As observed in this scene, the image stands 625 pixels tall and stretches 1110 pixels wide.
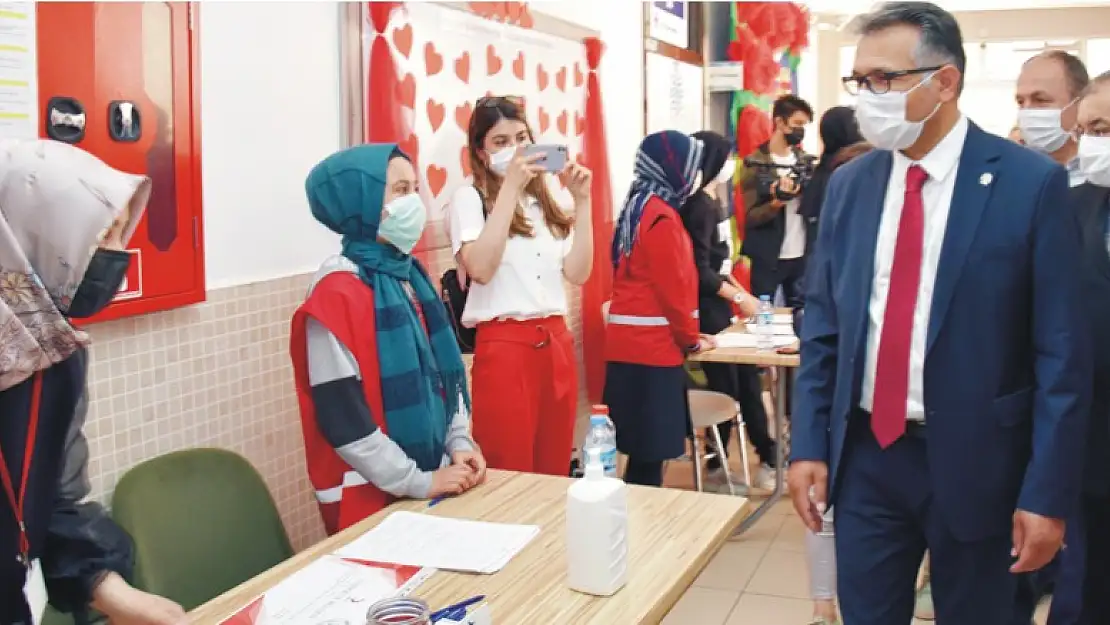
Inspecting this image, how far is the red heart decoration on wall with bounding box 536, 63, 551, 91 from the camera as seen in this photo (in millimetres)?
4074

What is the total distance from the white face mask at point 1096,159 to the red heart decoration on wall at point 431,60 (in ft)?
6.21

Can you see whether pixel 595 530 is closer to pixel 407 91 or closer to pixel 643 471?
pixel 407 91

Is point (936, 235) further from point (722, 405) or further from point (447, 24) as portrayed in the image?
point (722, 405)

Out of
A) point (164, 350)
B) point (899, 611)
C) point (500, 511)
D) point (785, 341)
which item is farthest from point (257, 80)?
point (785, 341)

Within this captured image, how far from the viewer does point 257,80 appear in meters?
2.55

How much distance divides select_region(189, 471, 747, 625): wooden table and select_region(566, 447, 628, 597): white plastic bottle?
25mm

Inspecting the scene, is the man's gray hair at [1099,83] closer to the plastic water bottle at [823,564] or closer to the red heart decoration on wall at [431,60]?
the plastic water bottle at [823,564]

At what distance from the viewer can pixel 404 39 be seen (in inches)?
122

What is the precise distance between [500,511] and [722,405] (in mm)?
2412

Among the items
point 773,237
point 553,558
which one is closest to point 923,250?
point 553,558

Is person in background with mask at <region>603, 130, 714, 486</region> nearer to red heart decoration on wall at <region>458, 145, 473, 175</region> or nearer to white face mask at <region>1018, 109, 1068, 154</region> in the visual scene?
red heart decoration on wall at <region>458, 145, 473, 175</region>

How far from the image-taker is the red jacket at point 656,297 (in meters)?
3.61

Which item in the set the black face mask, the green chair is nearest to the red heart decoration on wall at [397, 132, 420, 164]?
the green chair

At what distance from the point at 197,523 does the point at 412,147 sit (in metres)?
1.35
